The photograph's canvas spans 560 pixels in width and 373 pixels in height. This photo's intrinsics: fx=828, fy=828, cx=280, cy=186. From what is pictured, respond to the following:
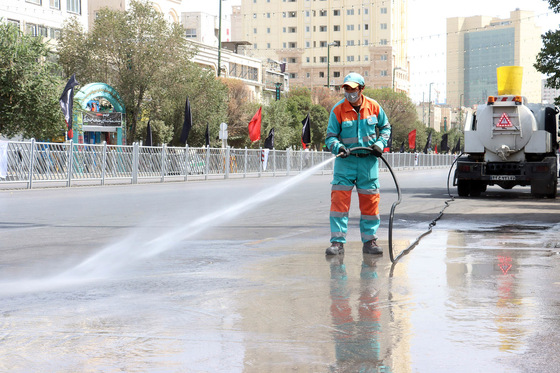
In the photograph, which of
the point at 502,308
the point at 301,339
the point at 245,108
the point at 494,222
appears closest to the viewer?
the point at 301,339

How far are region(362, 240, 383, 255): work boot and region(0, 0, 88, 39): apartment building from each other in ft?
145

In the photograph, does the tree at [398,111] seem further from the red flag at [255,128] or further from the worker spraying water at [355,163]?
the worker spraying water at [355,163]

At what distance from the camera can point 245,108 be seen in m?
63.1

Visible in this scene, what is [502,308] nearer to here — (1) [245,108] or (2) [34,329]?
(2) [34,329]

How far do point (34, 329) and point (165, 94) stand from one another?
42.2m

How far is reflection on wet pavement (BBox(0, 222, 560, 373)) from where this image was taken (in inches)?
159

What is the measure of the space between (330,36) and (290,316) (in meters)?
150

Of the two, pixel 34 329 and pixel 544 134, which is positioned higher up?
pixel 544 134

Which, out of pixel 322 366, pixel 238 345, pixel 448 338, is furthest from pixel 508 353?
pixel 238 345

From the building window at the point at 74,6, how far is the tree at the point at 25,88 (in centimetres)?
1984

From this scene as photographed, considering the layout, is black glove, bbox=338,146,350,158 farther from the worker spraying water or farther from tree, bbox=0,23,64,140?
tree, bbox=0,23,64,140

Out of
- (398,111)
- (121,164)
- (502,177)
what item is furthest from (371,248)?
(398,111)

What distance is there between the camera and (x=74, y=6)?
5816 cm

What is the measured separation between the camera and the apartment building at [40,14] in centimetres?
5053
